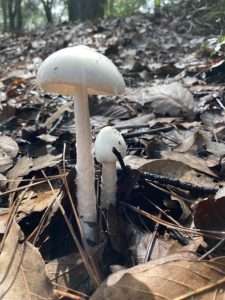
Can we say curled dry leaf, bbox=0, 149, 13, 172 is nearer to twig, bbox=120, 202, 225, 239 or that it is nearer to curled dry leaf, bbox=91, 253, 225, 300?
twig, bbox=120, 202, 225, 239

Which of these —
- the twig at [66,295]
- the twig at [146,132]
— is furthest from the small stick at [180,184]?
the twig at [66,295]

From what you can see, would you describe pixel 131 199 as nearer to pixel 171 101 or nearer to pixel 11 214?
pixel 11 214

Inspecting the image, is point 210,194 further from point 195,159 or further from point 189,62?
point 189,62

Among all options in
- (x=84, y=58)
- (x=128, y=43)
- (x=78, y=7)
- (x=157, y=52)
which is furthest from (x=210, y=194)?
(x=78, y=7)

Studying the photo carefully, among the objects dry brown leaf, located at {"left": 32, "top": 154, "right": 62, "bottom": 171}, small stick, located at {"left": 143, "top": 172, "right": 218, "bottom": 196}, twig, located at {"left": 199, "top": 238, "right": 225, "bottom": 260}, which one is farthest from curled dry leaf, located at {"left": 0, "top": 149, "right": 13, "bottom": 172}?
twig, located at {"left": 199, "top": 238, "right": 225, "bottom": 260}

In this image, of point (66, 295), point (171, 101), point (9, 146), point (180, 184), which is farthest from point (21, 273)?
point (171, 101)

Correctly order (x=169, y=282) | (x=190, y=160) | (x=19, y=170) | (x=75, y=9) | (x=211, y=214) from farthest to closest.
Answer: (x=75, y=9), (x=19, y=170), (x=190, y=160), (x=211, y=214), (x=169, y=282)
